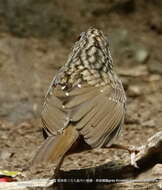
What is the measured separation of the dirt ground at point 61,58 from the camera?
7.27 meters

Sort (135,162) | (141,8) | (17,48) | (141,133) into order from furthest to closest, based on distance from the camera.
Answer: (141,8) → (17,48) → (141,133) → (135,162)

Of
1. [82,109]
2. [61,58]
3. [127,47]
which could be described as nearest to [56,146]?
[82,109]

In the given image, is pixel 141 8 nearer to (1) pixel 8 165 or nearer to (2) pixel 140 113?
(2) pixel 140 113

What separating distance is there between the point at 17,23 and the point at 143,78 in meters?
1.92

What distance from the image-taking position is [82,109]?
5.14m

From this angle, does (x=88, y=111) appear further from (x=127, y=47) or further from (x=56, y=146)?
(x=127, y=47)

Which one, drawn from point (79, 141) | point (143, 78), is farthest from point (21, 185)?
point (143, 78)

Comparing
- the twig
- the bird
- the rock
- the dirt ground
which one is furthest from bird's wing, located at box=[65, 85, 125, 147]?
the rock

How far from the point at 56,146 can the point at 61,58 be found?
449 centimetres

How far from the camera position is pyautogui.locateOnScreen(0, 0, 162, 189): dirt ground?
7266mm

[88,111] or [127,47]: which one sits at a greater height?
[127,47]

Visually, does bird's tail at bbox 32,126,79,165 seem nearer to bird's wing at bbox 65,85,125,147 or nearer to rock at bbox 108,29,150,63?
bird's wing at bbox 65,85,125,147

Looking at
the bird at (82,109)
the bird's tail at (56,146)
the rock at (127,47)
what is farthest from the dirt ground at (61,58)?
the bird's tail at (56,146)

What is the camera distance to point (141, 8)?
10.2 metres
